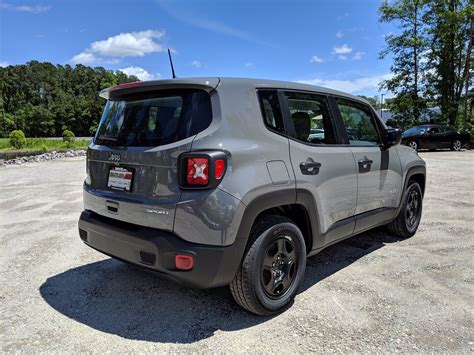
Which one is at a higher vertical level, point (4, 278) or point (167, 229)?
point (167, 229)

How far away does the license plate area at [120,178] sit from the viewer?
2.79 m

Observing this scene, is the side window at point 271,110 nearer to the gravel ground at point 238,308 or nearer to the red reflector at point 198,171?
the red reflector at point 198,171

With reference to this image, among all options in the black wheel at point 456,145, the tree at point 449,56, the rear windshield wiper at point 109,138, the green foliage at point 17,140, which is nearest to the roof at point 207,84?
the rear windshield wiper at point 109,138

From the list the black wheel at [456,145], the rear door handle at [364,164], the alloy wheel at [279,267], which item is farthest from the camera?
the black wheel at [456,145]

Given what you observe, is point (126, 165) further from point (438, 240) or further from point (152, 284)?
point (438, 240)

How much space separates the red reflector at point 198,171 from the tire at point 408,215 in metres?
3.13

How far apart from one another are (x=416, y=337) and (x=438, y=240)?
2551mm

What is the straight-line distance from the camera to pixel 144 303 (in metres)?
3.15

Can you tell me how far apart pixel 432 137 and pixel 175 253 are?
19.7m

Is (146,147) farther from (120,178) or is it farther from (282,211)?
(282,211)

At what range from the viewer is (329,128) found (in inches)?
140

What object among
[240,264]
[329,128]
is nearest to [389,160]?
[329,128]

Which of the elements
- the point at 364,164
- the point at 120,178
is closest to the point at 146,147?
the point at 120,178

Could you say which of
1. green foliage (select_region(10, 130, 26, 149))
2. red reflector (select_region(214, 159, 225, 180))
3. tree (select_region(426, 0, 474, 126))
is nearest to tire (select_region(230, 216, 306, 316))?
red reflector (select_region(214, 159, 225, 180))
